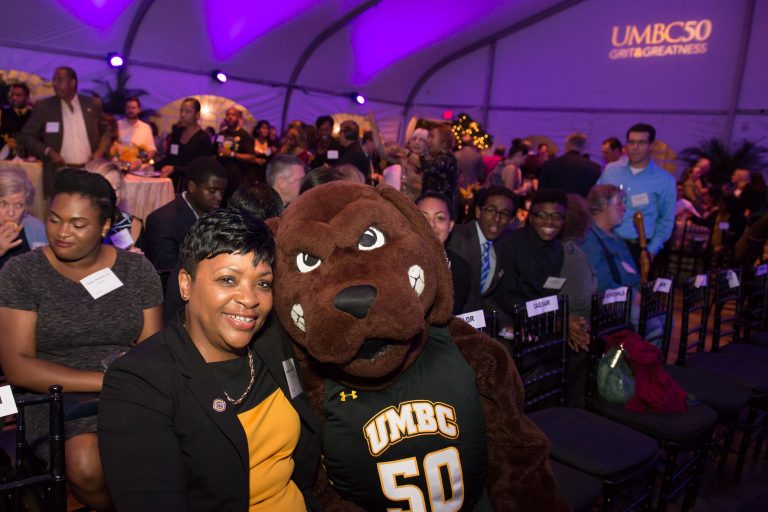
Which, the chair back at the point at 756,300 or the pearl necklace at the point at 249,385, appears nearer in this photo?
the pearl necklace at the point at 249,385

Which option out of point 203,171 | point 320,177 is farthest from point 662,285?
point 203,171

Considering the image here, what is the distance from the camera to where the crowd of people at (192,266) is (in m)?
1.38

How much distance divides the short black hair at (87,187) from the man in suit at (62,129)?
3843mm

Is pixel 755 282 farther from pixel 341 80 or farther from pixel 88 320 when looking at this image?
pixel 341 80

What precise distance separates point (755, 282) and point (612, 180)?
4.37ft

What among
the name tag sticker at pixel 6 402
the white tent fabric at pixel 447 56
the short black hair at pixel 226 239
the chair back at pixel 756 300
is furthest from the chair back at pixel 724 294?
the white tent fabric at pixel 447 56

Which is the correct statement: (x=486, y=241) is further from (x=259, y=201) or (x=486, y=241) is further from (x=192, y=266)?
(x=192, y=266)

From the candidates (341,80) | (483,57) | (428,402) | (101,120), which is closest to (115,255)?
(428,402)

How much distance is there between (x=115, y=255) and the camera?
2.38 meters

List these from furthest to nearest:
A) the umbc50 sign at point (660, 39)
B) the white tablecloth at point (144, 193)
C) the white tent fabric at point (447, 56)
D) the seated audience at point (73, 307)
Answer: the umbc50 sign at point (660, 39), the white tent fabric at point (447, 56), the white tablecloth at point (144, 193), the seated audience at point (73, 307)

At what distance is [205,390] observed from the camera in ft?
4.62

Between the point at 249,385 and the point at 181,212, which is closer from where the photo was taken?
the point at 249,385

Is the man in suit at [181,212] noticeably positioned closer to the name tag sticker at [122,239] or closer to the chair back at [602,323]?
the name tag sticker at [122,239]

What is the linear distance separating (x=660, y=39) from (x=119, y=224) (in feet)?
40.9
